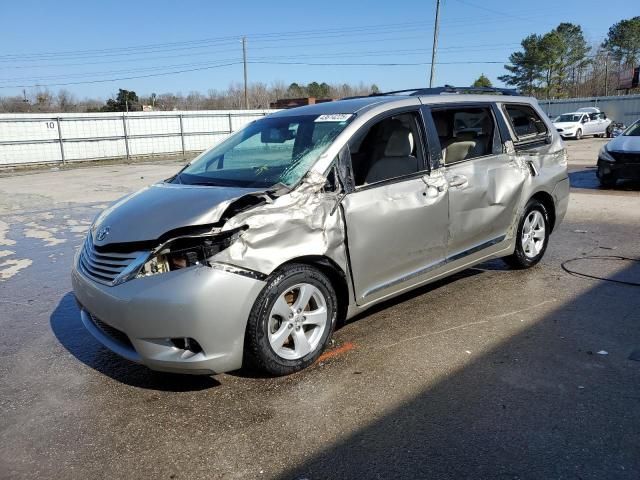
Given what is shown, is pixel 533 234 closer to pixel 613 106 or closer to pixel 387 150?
pixel 387 150

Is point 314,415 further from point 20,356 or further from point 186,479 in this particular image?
point 20,356

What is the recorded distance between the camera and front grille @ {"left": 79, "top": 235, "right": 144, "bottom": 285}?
3141 millimetres

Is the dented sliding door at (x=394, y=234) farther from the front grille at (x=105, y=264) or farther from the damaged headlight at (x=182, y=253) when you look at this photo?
the front grille at (x=105, y=264)

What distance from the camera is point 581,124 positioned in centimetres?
3128

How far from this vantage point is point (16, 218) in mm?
9812

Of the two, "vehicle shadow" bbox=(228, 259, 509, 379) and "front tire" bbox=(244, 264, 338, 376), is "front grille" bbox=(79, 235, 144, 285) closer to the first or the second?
"front tire" bbox=(244, 264, 338, 376)

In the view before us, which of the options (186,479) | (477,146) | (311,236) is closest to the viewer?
(186,479)

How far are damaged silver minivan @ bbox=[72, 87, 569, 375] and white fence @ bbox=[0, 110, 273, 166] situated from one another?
1638 cm

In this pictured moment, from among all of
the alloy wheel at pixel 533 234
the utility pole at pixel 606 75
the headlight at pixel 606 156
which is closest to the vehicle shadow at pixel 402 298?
the alloy wheel at pixel 533 234

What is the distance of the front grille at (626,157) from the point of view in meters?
10.8

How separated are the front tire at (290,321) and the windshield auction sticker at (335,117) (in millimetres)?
1212

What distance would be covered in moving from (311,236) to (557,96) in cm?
7064

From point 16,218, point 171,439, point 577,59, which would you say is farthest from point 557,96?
point 171,439

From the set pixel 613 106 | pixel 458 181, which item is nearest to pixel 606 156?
pixel 458 181
